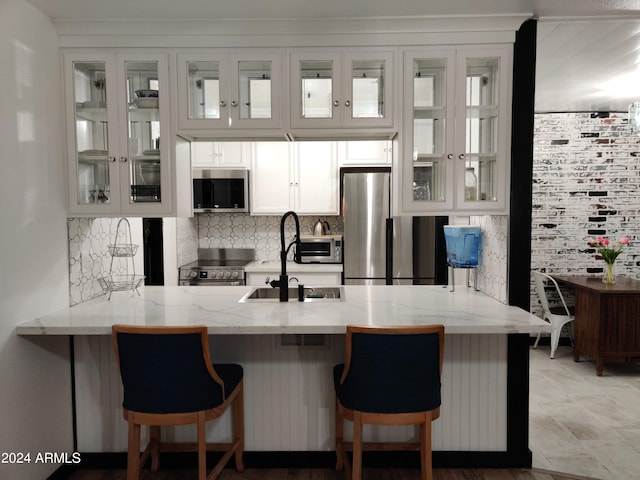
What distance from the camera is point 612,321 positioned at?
13.6ft

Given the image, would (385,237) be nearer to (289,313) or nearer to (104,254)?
(289,313)

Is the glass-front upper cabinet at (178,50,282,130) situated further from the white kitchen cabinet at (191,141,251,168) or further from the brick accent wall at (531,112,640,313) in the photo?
the brick accent wall at (531,112,640,313)

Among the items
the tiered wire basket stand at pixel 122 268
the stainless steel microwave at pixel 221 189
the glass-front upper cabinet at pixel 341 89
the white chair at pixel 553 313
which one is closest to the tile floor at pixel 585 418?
the white chair at pixel 553 313

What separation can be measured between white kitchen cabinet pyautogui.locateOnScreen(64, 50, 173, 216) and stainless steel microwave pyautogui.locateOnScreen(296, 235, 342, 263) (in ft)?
7.16

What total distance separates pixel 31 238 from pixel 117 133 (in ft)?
2.33

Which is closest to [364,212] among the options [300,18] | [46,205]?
[300,18]

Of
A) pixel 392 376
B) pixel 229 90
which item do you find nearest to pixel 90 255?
pixel 229 90

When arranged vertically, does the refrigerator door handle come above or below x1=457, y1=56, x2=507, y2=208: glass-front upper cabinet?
below

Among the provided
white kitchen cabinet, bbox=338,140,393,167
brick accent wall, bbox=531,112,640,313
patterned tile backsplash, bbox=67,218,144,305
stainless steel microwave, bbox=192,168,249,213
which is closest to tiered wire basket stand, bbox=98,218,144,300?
patterned tile backsplash, bbox=67,218,144,305

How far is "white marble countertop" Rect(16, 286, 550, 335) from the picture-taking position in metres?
2.08

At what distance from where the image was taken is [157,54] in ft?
8.16

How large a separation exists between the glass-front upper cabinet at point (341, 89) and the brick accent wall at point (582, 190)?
3.26m

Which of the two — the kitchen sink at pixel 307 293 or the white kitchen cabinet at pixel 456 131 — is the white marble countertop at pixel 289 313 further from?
the white kitchen cabinet at pixel 456 131

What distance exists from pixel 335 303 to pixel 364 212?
200 centimetres
